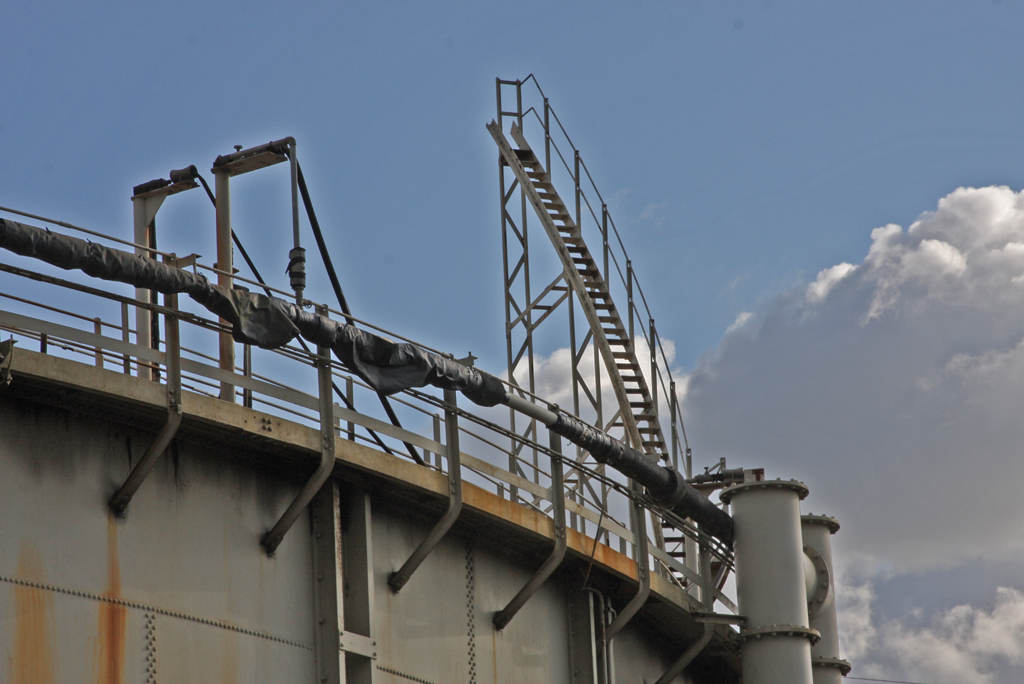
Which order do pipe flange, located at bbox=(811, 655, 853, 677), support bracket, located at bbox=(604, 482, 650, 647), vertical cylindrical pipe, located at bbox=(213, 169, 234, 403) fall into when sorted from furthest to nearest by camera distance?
pipe flange, located at bbox=(811, 655, 853, 677)
support bracket, located at bbox=(604, 482, 650, 647)
vertical cylindrical pipe, located at bbox=(213, 169, 234, 403)

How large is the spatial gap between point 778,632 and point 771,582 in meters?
0.68

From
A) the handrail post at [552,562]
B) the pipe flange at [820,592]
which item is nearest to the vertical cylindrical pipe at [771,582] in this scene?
the pipe flange at [820,592]

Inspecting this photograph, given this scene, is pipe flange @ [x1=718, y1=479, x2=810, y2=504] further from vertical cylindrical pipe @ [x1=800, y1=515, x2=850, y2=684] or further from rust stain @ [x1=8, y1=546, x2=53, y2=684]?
rust stain @ [x1=8, y1=546, x2=53, y2=684]

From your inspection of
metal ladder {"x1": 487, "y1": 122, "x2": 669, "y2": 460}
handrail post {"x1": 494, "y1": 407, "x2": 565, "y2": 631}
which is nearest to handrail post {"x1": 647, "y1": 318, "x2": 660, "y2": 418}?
metal ladder {"x1": 487, "y1": 122, "x2": 669, "y2": 460}

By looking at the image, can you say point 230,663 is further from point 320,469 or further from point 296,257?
point 296,257

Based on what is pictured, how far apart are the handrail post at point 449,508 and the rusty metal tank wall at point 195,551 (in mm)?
121

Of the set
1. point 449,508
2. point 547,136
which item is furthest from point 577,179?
point 449,508

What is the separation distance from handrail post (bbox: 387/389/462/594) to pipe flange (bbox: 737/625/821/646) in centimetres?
582

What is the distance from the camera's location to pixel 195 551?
11.4 m

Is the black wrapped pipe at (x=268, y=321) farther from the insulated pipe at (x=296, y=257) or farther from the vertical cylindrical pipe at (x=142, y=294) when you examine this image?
the vertical cylindrical pipe at (x=142, y=294)

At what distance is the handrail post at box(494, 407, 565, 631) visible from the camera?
14641mm

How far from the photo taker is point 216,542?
11594 mm

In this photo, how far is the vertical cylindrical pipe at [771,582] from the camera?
17.8 m

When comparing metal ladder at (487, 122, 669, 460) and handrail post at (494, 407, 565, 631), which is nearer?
handrail post at (494, 407, 565, 631)
